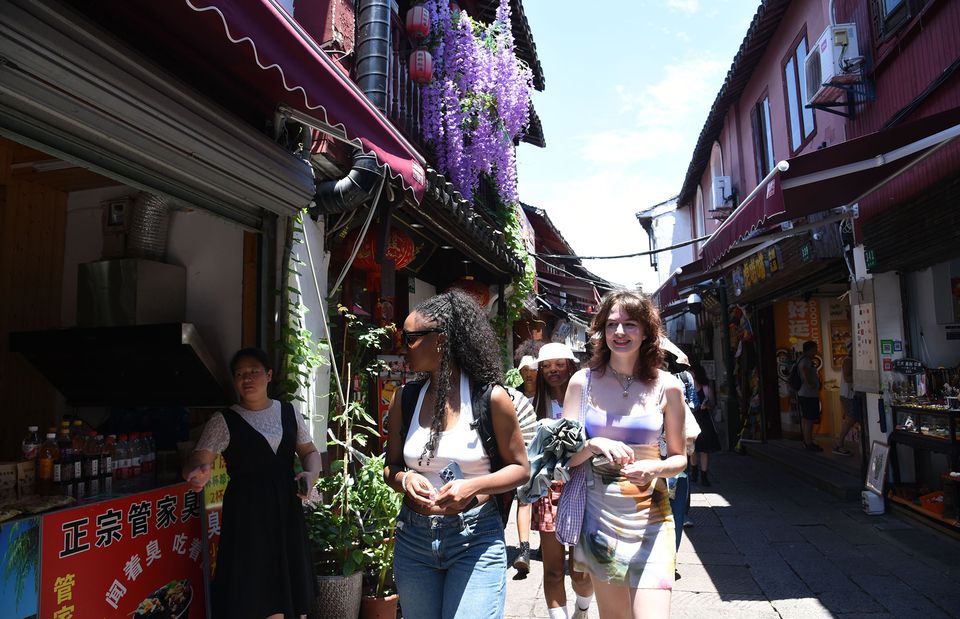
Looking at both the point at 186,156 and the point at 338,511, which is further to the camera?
the point at 338,511

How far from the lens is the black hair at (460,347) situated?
2.78m

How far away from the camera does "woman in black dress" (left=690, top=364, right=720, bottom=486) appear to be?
920 cm

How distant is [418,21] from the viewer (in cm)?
755

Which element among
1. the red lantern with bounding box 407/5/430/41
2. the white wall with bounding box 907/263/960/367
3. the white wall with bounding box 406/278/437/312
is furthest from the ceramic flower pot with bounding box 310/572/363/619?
the white wall with bounding box 907/263/960/367

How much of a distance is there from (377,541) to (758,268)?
405 inches

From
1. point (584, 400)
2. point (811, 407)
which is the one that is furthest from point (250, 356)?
point (811, 407)

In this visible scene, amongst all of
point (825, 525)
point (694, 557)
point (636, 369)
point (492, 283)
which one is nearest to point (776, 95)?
point (492, 283)

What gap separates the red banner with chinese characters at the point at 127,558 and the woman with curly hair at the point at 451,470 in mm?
1591

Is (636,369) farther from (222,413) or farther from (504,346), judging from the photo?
(504,346)

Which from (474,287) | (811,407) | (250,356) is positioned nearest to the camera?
(250,356)

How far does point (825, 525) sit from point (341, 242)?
6.34 metres

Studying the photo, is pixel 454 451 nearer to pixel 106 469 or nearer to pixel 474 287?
pixel 106 469

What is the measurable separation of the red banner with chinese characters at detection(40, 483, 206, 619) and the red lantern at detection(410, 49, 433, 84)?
5585 millimetres

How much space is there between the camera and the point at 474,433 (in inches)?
104
